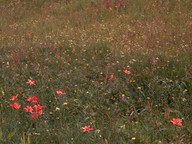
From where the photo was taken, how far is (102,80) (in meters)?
4.46

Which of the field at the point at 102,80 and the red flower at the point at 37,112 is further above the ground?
the red flower at the point at 37,112

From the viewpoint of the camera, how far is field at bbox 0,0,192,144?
132 inches

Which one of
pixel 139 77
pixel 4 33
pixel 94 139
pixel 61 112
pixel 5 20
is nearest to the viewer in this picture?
pixel 94 139

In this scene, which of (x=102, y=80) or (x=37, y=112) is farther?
(x=102, y=80)

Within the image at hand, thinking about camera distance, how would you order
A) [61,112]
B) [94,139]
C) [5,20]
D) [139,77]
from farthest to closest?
[5,20] → [139,77] → [61,112] → [94,139]

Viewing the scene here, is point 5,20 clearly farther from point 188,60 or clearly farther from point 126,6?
point 188,60

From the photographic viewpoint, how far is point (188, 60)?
178 inches

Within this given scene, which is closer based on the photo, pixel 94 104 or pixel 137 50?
pixel 94 104

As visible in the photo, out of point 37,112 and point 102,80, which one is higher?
point 37,112

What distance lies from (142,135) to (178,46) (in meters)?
2.28

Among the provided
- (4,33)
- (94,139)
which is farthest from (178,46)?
(4,33)

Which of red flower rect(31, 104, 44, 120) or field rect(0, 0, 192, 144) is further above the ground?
red flower rect(31, 104, 44, 120)

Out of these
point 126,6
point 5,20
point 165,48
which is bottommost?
point 5,20

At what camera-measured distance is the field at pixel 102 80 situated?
11.0 ft
